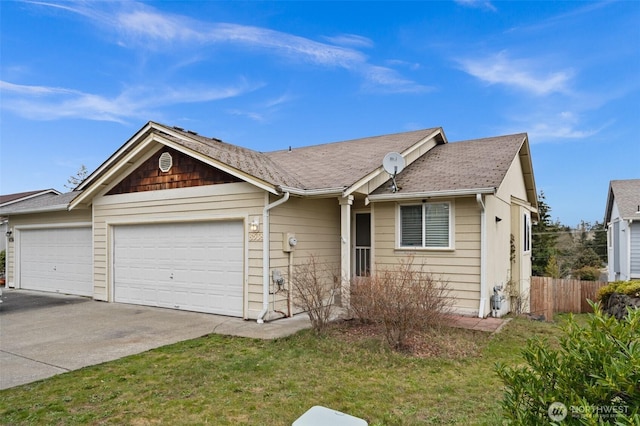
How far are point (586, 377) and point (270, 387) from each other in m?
3.70

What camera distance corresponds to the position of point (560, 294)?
1393 centimetres

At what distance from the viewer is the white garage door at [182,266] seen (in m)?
9.37

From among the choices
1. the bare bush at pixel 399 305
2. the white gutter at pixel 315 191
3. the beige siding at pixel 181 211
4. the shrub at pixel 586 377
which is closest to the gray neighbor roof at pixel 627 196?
the bare bush at pixel 399 305

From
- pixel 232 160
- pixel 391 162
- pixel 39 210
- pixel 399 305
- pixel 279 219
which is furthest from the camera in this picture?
pixel 39 210

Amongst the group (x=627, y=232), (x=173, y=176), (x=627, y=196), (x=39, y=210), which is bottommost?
(x=627, y=232)

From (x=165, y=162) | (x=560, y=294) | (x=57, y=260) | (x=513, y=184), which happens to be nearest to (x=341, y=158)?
(x=165, y=162)

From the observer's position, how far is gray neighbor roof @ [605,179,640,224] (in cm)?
1603

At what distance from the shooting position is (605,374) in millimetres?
1883

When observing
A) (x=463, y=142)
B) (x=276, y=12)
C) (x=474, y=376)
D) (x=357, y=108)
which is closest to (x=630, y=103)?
(x=463, y=142)

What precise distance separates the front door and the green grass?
13.2 ft

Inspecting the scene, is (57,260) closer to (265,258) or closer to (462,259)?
(265,258)

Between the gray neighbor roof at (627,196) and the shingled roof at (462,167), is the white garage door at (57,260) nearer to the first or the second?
the shingled roof at (462,167)

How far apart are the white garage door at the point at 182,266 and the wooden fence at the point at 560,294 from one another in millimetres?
10183

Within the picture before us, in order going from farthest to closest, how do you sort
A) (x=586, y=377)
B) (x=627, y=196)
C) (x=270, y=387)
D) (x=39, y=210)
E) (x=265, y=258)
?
1. (x=627, y=196)
2. (x=39, y=210)
3. (x=265, y=258)
4. (x=270, y=387)
5. (x=586, y=377)
